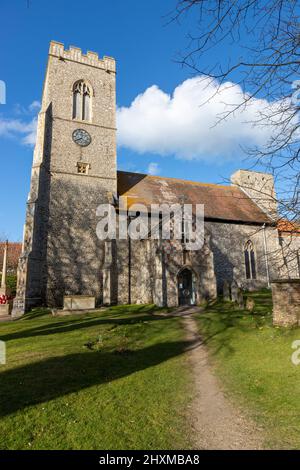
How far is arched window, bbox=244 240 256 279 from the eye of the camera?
77.8 ft

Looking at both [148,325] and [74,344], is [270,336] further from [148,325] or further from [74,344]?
[74,344]

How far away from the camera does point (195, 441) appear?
3.81 meters

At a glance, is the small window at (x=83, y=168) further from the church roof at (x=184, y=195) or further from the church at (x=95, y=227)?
the church roof at (x=184, y=195)

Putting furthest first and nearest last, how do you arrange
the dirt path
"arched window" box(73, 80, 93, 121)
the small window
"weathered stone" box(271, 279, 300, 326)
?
"arched window" box(73, 80, 93, 121) → the small window → "weathered stone" box(271, 279, 300, 326) → the dirt path

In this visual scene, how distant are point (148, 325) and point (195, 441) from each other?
7.84 m

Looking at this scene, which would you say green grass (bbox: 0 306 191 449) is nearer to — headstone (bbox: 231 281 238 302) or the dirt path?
the dirt path

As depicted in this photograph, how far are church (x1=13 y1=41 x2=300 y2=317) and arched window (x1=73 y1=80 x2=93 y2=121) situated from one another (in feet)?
0.25

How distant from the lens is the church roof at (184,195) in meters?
22.1

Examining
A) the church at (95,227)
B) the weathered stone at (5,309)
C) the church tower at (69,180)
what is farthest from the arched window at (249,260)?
the weathered stone at (5,309)

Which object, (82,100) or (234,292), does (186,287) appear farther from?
(82,100)

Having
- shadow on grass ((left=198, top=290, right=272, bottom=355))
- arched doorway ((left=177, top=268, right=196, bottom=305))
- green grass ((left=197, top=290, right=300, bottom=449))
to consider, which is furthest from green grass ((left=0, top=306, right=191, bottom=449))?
arched doorway ((left=177, top=268, right=196, bottom=305))

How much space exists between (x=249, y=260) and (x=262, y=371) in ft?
61.0

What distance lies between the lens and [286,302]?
9.47 meters
